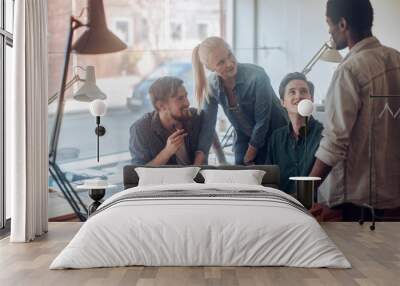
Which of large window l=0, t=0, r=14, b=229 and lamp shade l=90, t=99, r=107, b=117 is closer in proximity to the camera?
large window l=0, t=0, r=14, b=229

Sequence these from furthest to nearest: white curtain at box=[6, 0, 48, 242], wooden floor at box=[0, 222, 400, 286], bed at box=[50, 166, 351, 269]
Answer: white curtain at box=[6, 0, 48, 242] → bed at box=[50, 166, 351, 269] → wooden floor at box=[0, 222, 400, 286]

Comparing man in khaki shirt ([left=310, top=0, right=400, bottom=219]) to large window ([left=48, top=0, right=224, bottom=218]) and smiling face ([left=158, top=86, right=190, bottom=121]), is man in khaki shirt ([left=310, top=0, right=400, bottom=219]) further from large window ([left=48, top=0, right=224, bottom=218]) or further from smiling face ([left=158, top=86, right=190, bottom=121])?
smiling face ([left=158, top=86, right=190, bottom=121])

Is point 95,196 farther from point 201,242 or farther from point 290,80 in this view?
point 290,80

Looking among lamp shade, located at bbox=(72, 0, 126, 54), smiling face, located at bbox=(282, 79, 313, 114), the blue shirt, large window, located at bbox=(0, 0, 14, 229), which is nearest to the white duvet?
large window, located at bbox=(0, 0, 14, 229)

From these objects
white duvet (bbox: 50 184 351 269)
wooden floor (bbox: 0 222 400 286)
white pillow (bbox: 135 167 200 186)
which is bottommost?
wooden floor (bbox: 0 222 400 286)

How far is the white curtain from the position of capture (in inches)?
232

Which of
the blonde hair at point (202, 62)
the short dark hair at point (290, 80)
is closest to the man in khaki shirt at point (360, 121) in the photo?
the short dark hair at point (290, 80)

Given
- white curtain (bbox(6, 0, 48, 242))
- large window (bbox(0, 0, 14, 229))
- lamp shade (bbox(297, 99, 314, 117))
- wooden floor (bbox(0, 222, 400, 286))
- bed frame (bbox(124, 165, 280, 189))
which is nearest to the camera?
wooden floor (bbox(0, 222, 400, 286))

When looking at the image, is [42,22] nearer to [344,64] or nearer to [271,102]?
[271,102]

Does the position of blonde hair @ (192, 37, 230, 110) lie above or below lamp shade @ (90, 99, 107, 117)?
above

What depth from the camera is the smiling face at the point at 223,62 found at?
7.45 m

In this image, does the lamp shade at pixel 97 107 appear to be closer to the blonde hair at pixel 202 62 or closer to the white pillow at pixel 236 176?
the blonde hair at pixel 202 62

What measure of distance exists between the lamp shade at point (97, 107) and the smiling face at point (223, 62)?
4.80 ft

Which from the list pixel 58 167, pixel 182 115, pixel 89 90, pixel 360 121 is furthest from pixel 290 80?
pixel 58 167
